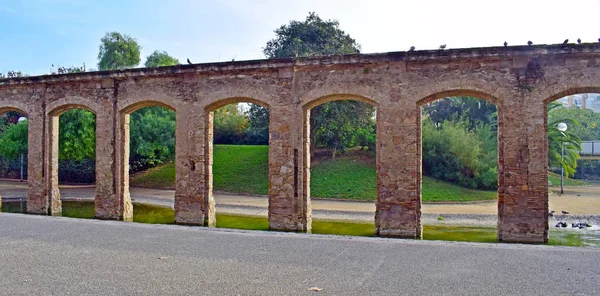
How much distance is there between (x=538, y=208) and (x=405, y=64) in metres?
4.17

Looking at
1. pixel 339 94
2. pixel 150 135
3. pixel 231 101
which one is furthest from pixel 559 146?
pixel 150 135

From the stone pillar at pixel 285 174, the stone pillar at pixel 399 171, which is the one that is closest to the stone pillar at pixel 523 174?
the stone pillar at pixel 399 171

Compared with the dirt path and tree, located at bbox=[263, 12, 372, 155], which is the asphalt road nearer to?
the dirt path

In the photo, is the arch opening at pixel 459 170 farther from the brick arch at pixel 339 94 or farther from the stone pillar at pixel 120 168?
the stone pillar at pixel 120 168

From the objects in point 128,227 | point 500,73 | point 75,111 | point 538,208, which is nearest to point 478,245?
point 538,208

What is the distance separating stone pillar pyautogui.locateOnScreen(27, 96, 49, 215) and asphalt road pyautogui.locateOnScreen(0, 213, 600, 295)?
452 centimetres

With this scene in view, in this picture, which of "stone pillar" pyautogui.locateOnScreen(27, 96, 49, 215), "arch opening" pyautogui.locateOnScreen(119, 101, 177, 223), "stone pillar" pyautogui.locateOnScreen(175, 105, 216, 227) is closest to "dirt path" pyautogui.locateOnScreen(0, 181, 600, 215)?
"arch opening" pyautogui.locateOnScreen(119, 101, 177, 223)

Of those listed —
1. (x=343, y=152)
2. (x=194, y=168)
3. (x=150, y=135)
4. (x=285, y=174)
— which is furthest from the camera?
(x=343, y=152)

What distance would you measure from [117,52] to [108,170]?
1928 centimetres

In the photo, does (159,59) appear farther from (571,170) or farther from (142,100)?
(571,170)

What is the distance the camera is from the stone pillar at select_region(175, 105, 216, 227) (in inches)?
439

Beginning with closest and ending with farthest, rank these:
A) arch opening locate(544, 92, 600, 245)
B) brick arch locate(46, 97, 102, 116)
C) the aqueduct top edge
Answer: the aqueduct top edge
arch opening locate(544, 92, 600, 245)
brick arch locate(46, 97, 102, 116)

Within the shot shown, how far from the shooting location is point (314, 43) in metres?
23.5

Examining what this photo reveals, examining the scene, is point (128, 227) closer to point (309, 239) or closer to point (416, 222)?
point (309, 239)
